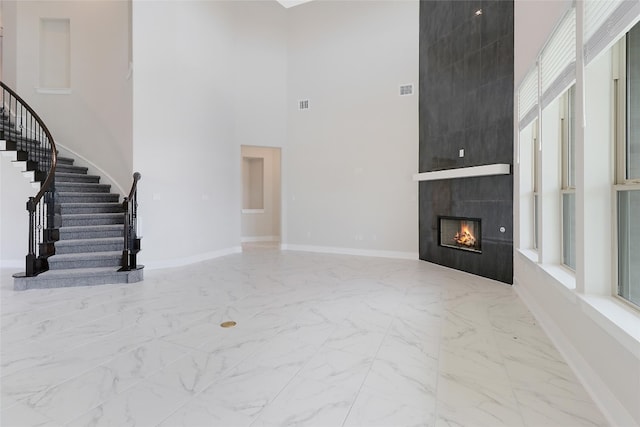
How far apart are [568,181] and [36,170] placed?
7.74 m

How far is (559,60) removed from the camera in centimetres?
280

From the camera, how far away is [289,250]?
8.39 meters

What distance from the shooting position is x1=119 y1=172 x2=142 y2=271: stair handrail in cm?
519

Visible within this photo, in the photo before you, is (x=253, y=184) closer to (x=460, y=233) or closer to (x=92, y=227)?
(x=92, y=227)

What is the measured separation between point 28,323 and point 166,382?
7.07 feet

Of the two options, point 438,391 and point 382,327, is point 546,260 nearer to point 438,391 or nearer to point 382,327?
point 382,327

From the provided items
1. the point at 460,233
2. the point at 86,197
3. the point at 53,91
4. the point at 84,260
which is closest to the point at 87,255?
the point at 84,260

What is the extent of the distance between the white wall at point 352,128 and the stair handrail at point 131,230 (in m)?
3.72

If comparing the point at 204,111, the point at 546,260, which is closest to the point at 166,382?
the point at 546,260

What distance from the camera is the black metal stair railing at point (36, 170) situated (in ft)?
15.6

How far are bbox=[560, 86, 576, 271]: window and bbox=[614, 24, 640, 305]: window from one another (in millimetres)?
987

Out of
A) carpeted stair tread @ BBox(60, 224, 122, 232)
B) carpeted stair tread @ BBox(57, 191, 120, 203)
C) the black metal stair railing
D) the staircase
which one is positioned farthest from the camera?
carpeted stair tread @ BBox(57, 191, 120, 203)

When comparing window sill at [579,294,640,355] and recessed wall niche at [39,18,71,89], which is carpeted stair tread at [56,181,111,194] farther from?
window sill at [579,294,640,355]

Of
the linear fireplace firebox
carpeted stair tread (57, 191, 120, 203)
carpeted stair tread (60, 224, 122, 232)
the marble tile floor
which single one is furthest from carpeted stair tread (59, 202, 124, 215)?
the linear fireplace firebox
